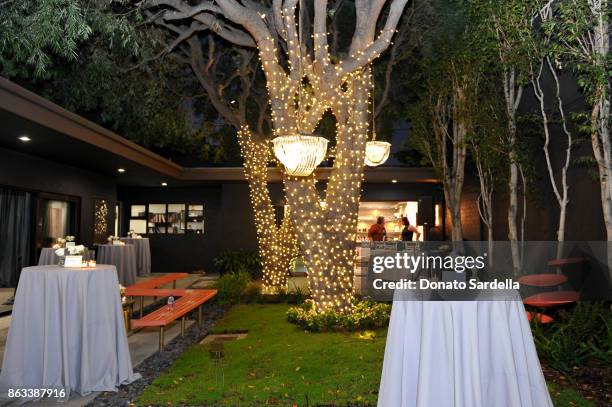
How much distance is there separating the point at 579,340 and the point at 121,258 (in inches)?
351

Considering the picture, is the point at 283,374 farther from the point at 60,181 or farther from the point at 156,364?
the point at 60,181

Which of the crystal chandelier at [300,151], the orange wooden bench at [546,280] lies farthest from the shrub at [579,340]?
the crystal chandelier at [300,151]

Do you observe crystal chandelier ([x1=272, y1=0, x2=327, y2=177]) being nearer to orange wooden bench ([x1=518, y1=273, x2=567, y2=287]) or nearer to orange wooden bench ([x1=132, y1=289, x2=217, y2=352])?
orange wooden bench ([x1=132, y1=289, x2=217, y2=352])

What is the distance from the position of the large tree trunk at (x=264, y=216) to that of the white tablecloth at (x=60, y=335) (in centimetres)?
570

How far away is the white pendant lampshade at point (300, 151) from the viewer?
517cm

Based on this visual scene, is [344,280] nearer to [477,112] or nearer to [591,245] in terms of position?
[591,245]

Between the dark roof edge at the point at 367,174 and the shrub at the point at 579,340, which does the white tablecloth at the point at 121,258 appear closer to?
the dark roof edge at the point at 367,174

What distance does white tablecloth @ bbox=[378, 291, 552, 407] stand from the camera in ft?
9.34

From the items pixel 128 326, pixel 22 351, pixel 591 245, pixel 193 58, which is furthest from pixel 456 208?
pixel 22 351

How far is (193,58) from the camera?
368 inches

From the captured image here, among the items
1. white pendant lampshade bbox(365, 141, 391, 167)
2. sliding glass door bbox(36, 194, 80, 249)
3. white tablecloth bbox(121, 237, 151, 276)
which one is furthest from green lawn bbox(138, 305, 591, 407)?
white tablecloth bbox(121, 237, 151, 276)

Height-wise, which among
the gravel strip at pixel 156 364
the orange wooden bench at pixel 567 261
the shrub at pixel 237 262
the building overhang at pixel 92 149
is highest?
the building overhang at pixel 92 149

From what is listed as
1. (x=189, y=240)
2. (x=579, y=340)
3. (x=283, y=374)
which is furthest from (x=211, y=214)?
(x=579, y=340)

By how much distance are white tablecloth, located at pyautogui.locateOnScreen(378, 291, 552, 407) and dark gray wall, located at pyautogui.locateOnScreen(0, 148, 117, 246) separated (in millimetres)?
8423
